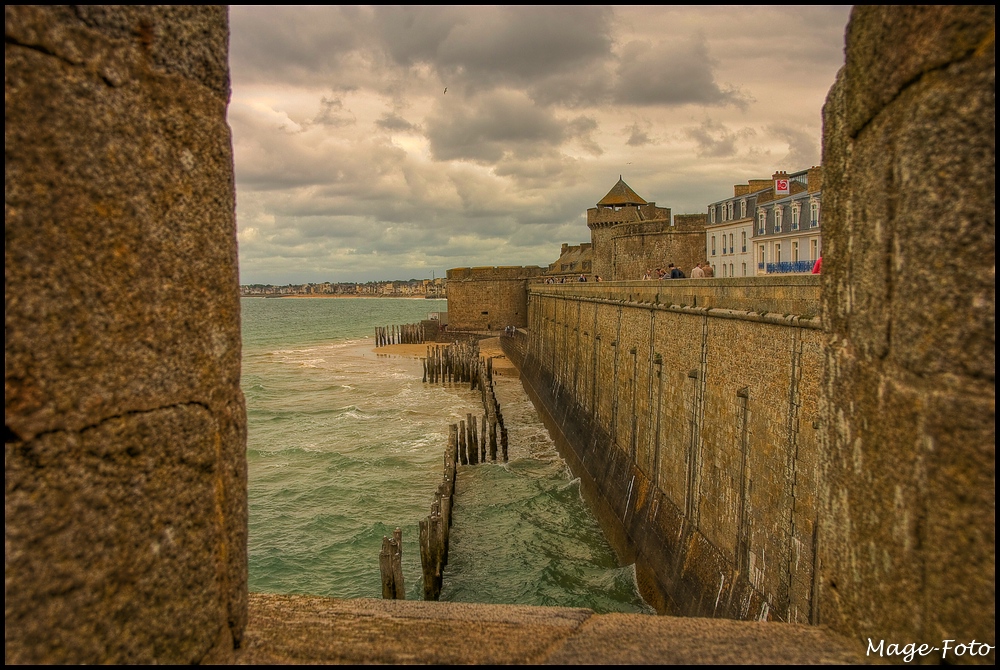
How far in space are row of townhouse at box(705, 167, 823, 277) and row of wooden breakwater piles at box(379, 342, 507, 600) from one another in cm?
1046

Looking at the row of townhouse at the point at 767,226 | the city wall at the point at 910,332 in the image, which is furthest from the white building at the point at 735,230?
the city wall at the point at 910,332

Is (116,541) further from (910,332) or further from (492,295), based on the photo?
(492,295)

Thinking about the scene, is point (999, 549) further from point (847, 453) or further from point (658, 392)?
point (658, 392)

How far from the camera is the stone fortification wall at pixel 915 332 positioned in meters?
1.50

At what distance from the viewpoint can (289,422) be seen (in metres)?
26.8

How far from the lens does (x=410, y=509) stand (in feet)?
51.5

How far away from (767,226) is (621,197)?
1778 centimetres

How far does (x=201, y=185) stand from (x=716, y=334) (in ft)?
26.1

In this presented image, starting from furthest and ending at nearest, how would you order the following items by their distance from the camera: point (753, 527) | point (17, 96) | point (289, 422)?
point (289, 422) → point (753, 527) → point (17, 96)

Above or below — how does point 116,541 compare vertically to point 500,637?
above

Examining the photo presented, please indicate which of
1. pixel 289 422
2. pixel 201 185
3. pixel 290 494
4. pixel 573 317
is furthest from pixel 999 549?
pixel 289 422


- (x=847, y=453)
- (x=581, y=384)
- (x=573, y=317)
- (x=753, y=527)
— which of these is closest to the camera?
(x=847, y=453)

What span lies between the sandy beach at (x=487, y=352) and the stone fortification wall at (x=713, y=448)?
73.5 feet

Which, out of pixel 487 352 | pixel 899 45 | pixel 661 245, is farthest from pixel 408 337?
pixel 899 45
